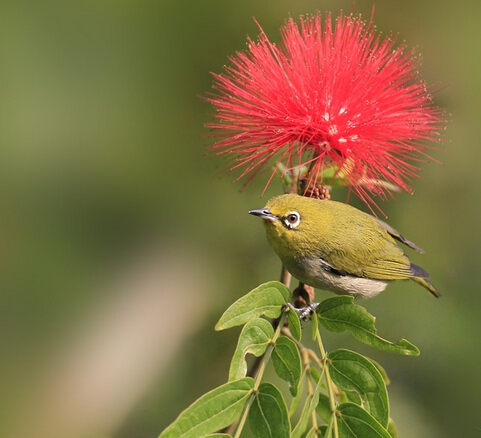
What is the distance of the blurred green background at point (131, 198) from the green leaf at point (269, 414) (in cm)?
171

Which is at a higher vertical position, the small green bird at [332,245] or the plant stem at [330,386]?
the small green bird at [332,245]

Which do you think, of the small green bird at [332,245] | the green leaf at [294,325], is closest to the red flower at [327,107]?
the small green bird at [332,245]

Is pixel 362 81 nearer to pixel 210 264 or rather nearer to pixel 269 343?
pixel 269 343

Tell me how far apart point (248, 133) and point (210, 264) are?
1839 millimetres

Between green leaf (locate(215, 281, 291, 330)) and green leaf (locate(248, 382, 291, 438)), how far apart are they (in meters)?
0.13

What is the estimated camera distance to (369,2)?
3283 mm

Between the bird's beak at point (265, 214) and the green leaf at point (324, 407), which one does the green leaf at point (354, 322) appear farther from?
the bird's beak at point (265, 214)

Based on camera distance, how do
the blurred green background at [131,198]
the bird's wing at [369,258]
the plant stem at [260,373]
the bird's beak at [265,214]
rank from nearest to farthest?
the plant stem at [260,373] → the bird's beak at [265,214] → the bird's wing at [369,258] → the blurred green background at [131,198]

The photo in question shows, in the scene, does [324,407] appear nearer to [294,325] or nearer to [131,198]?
[294,325]

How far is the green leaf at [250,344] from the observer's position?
1231 millimetres

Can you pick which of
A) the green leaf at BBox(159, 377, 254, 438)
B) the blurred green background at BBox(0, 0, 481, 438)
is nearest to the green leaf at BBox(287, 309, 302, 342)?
the green leaf at BBox(159, 377, 254, 438)

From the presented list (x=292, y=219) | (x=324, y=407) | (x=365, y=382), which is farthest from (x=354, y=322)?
(x=292, y=219)

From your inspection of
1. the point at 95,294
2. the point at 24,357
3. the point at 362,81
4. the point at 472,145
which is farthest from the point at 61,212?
the point at 362,81

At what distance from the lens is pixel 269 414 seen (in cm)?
122
